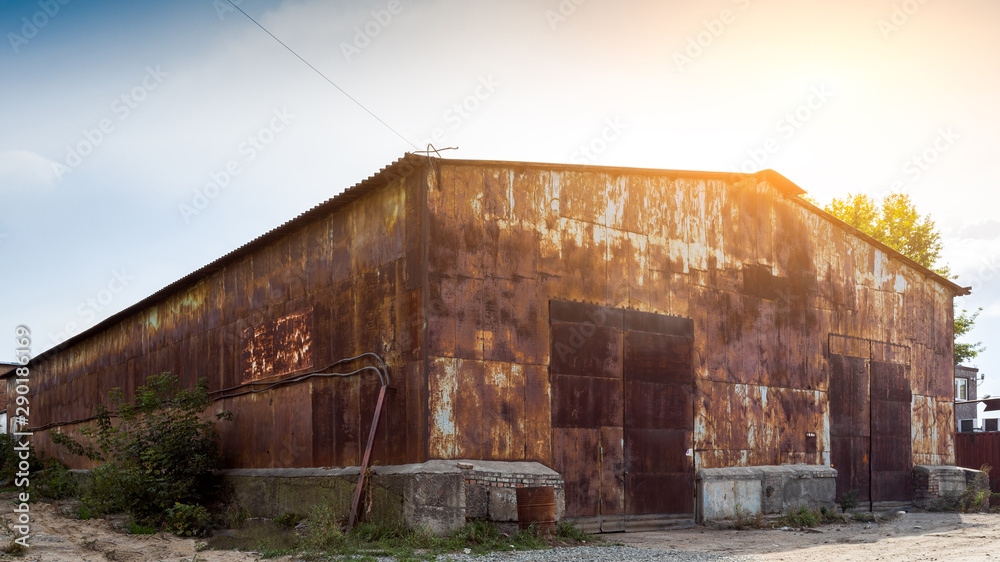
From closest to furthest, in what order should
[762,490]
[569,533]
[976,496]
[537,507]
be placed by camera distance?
[537,507]
[569,533]
[762,490]
[976,496]

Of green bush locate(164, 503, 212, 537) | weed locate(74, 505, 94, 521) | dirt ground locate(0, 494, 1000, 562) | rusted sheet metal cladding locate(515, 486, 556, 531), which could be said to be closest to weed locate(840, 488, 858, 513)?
dirt ground locate(0, 494, 1000, 562)

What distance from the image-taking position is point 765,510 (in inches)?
584

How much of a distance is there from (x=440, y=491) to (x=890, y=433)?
41.7ft

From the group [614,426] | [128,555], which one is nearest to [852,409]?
[614,426]

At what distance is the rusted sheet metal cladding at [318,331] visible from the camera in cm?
1159

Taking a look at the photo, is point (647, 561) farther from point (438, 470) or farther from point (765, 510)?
point (765, 510)

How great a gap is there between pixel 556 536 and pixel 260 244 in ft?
27.0

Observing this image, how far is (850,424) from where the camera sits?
17359 millimetres

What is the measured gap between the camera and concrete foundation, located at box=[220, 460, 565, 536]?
10.4 m

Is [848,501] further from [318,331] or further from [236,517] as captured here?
[236,517]

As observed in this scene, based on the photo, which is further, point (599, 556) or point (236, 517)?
point (236, 517)

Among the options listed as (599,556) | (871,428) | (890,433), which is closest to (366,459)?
(599,556)

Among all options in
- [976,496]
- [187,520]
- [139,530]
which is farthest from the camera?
[976,496]

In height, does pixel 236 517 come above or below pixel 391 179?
below
